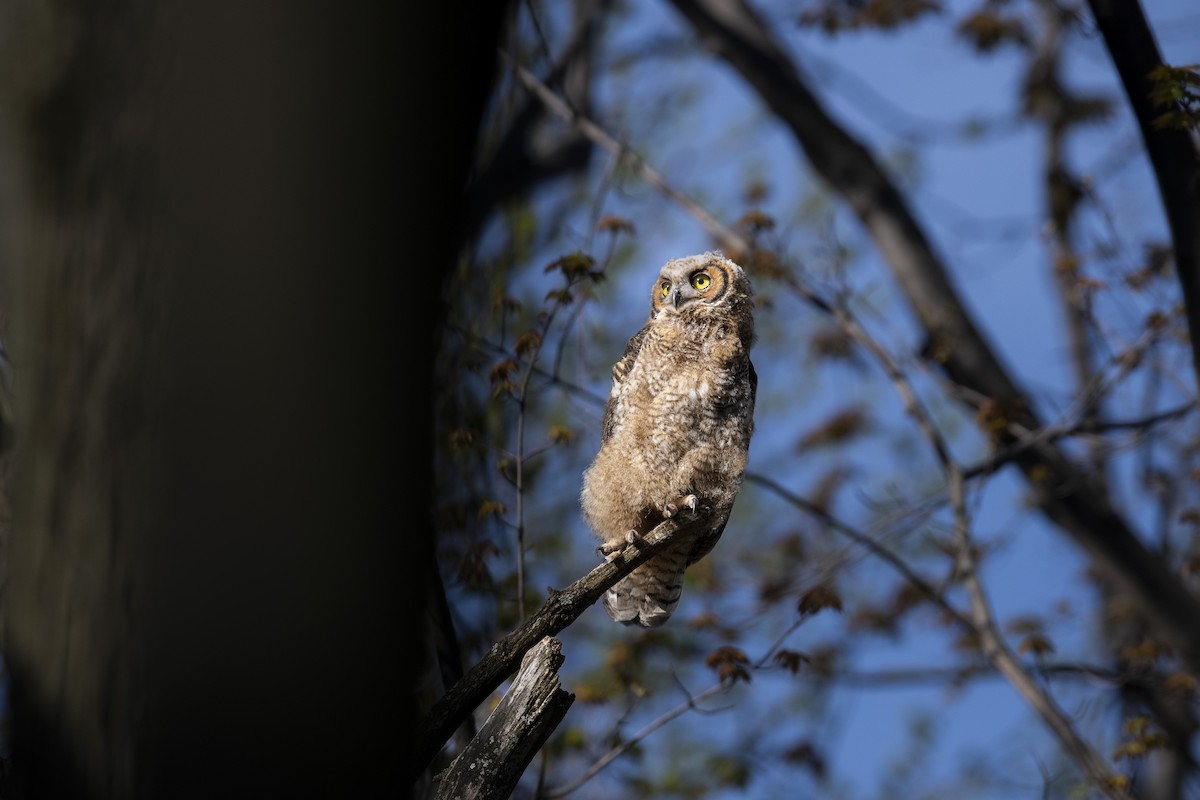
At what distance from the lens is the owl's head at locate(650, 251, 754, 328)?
3223 mm

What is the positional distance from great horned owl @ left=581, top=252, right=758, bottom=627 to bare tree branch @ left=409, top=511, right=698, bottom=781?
0.22 m

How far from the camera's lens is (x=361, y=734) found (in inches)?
59.4

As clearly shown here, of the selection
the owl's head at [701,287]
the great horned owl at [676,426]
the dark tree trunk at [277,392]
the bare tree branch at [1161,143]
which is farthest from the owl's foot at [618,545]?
the bare tree branch at [1161,143]

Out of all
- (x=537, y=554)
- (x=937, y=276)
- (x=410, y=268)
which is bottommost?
(x=410, y=268)

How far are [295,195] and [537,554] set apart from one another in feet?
15.0

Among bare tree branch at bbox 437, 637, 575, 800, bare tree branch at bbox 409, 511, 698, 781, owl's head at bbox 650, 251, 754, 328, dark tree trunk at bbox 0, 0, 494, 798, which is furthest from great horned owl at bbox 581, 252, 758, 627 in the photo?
dark tree trunk at bbox 0, 0, 494, 798

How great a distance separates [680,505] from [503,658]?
781 millimetres

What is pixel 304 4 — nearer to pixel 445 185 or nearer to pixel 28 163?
pixel 445 185

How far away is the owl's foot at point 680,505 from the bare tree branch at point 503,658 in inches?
10.3

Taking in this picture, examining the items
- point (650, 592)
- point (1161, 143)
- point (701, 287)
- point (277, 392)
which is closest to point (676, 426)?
point (701, 287)

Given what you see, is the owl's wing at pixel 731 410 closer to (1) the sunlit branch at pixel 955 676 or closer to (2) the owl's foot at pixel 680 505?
(2) the owl's foot at pixel 680 505

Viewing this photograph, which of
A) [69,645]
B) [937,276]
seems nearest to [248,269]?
[69,645]

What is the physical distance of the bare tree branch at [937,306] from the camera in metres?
6.01

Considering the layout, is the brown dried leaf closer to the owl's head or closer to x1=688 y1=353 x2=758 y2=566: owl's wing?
x1=688 y1=353 x2=758 y2=566: owl's wing
